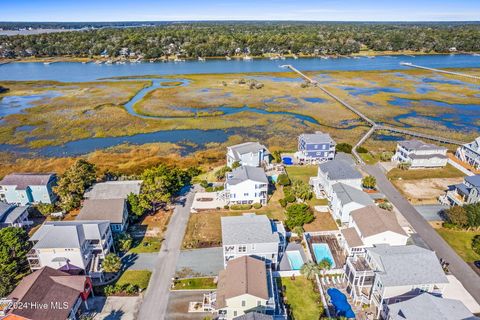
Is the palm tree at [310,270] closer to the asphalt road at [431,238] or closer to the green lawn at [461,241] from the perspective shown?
the asphalt road at [431,238]

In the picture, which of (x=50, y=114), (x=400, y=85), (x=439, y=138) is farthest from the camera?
(x=400, y=85)

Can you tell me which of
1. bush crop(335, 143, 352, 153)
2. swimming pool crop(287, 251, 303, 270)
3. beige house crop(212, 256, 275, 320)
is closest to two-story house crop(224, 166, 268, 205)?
swimming pool crop(287, 251, 303, 270)

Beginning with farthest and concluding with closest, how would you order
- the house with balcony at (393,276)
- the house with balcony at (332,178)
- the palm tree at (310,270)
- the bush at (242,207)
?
the bush at (242,207) → the house with balcony at (332,178) → the palm tree at (310,270) → the house with balcony at (393,276)

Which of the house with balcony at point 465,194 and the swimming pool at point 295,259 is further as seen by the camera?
the house with balcony at point 465,194

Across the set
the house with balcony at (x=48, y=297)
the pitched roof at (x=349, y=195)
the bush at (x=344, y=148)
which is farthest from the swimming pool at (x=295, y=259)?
the bush at (x=344, y=148)

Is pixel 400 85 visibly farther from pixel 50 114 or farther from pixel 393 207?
pixel 50 114

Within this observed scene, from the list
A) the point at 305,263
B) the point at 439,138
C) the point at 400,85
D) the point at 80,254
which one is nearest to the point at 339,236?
the point at 305,263
